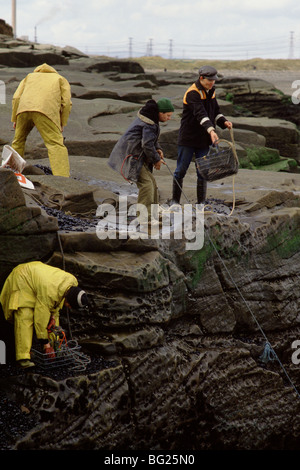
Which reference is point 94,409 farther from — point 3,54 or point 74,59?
point 74,59

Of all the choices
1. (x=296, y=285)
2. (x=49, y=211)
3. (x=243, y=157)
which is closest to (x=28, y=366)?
(x=49, y=211)

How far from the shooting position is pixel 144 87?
60.2 ft

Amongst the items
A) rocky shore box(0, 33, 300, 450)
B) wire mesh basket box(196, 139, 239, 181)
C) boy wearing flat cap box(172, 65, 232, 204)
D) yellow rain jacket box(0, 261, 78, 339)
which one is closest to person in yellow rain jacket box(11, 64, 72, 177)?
rocky shore box(0, 33, 300, 450)

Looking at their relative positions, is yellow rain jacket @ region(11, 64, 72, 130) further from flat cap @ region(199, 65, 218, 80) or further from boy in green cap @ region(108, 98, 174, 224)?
flat cap @ region(199, 65, 218, 80)

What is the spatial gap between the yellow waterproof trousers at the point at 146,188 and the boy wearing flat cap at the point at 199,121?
652mm

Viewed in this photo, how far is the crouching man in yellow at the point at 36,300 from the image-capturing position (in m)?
5.60

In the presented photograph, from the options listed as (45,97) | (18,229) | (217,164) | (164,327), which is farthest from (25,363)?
(45,97)

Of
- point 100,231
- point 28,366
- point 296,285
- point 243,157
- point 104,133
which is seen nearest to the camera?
point 28,366

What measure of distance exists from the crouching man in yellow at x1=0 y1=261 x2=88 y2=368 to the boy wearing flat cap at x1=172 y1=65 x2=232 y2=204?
2978 millimetres

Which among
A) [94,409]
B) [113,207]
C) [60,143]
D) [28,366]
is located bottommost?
[94,409]

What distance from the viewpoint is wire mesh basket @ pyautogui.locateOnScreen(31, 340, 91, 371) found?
5.75m

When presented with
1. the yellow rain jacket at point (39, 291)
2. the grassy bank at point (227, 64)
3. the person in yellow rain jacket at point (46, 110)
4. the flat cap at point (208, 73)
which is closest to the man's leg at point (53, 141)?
the person in yellow rain jacket at point (46, 110)

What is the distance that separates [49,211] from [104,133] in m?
5.57

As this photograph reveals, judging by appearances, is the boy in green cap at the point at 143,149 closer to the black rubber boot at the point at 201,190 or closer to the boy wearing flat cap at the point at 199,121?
the boy wearing flat cap at the point at 199,121
